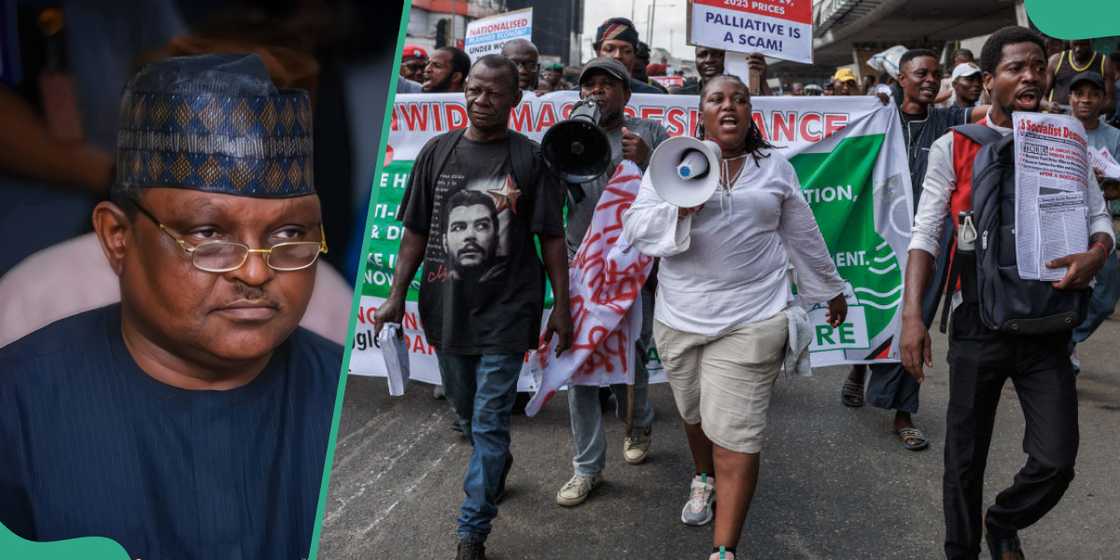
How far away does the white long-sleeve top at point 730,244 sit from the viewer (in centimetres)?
323

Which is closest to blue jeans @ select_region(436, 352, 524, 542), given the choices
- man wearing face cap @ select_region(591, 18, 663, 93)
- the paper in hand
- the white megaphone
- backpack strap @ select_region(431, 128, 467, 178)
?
the paper in hand

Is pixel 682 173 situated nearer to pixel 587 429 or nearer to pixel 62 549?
pixel 587 429

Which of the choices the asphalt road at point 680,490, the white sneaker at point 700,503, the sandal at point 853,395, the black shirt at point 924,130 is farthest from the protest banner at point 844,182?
the white sneaker at point 700,503

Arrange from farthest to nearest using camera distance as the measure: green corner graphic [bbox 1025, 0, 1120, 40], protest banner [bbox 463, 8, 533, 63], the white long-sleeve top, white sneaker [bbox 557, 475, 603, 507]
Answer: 1. protest banner [bbox 463, 8, 533, 63]
2. white sneaker [bbox 557, 475, 603, 507]
3. the white long-sleeve top
4. green corner graphic [bbox 1025, 0, 1120, 40]

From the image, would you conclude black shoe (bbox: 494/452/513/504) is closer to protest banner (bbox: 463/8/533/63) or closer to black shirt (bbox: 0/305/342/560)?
black shirt (bbox: 0/305/342/560)

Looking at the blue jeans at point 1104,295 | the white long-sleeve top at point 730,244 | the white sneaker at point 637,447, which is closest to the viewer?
the white long-sleeve top at point 730,244

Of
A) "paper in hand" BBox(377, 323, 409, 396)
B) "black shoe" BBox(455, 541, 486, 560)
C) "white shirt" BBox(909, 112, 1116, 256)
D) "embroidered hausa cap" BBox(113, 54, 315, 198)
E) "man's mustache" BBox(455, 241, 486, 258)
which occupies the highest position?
"embroidered hausa cap" BBox(113, 54, 315, 198)

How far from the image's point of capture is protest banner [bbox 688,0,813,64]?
19.0 feet

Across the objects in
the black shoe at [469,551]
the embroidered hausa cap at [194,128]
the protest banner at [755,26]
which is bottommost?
the black shoe at [469,551]

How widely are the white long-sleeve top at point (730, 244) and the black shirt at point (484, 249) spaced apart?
37 centimetres

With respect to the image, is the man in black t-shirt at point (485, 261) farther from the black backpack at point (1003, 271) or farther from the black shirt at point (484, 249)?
the black backpack at point (1003, 271)

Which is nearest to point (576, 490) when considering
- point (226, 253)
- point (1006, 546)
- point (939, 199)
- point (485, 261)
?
point (485, 261)

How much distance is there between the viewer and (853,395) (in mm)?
5285

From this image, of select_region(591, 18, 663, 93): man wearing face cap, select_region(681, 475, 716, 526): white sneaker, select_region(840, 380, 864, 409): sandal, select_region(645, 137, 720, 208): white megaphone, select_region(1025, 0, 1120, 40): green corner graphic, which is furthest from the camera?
select_region(591, 18, 663, 93): man wearing face cap
